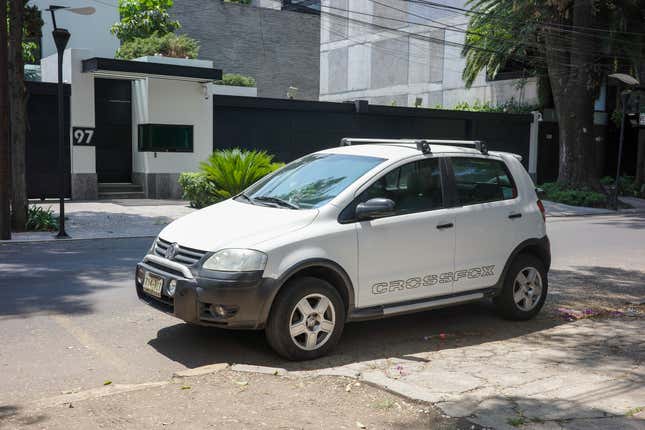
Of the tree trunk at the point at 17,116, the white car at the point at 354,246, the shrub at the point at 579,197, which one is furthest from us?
the shrub at the point at 579,197

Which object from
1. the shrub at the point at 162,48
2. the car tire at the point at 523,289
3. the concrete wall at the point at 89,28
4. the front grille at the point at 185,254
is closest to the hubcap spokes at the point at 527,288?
the car tire at the point at 523,289

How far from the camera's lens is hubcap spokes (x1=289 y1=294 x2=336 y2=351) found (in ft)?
19.2

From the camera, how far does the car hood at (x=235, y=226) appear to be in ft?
19.1

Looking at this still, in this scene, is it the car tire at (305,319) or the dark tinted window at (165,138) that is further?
the dark tinted window at (165,138)

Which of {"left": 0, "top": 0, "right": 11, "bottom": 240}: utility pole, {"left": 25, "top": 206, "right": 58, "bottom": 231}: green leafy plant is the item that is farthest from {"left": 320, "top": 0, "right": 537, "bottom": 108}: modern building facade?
{"left": 0, "top": 0, "right": 11, "bottom": 240}: utility pole

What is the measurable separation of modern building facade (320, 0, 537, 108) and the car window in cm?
2632

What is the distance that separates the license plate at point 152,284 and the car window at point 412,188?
1837 mm

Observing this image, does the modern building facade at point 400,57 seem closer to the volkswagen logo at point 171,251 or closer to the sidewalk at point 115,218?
the sidewalk at point 115,218

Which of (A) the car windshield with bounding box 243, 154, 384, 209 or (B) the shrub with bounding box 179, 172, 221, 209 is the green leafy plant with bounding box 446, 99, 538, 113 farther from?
(A) the car windshield with bounding box 243, 154, 384, 209

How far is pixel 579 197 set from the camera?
24312 mm

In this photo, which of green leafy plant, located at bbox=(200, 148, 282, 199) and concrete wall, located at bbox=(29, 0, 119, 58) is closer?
green leafy plant, located at bbox=(200, 148, 282, 199)

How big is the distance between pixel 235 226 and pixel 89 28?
33.2 m

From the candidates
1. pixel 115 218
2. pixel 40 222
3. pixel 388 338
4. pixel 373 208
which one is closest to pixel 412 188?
pixel 373 208

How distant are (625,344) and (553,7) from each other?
70.8ft
